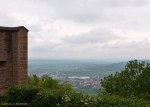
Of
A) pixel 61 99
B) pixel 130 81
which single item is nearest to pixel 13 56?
pixel 61 99

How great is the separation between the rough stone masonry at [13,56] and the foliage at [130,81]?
18893mm

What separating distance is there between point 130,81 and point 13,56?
2205cm

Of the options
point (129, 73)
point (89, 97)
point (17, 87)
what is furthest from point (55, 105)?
point (129, 73)

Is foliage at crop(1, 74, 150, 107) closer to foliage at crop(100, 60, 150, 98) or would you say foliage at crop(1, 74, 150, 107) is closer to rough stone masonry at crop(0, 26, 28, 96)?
rough stone masonry at crop(0, 26, 28, 96)

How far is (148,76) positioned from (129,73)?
11.0 ft

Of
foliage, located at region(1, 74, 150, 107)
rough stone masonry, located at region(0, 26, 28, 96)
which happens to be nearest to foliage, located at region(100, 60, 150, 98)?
rough stone masonry, located at region(0, 26, 28, 96)

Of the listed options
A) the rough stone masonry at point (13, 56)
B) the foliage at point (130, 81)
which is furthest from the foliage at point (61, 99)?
the foliage at point (130, 81)

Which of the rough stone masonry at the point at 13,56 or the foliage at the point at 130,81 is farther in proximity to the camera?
the foliage at the point at 130,81

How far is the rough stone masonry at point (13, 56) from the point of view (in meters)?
17.5

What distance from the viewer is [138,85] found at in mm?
35406

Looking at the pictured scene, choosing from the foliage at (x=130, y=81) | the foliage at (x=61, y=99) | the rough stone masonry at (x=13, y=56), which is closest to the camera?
the foliage at (x=61, y=99)

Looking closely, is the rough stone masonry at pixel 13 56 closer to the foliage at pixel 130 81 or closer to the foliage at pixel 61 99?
the foliage at pixel 61 99

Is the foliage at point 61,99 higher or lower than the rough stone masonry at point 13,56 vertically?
lower

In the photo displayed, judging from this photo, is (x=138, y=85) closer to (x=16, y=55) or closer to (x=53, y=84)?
(x=53, y=84)
